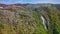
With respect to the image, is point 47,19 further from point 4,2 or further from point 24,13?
point 4,2

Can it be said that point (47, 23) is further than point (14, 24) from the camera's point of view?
Yes

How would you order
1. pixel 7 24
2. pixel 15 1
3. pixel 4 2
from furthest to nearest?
pixel 15 1 < pixel 4 2 < pixel 7 24

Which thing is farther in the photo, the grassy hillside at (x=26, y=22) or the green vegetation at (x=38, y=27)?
the green vegetation at (x=38, y=27)

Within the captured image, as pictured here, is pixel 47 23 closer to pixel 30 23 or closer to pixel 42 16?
pixel 42 16

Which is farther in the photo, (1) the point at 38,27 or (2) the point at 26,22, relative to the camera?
(1) the point at 38,27

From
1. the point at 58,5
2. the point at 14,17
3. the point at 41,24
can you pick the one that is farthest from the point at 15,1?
the point at 14,17

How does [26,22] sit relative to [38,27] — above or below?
above

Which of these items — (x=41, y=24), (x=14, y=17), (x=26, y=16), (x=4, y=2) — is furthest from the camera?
(x=4, y=2)

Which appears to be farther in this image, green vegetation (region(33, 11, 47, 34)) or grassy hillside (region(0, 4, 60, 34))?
green vegetation (region(33, 11, 47, 34))

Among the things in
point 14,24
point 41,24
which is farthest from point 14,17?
point 41,24

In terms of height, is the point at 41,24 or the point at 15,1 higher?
the point at 15,1
